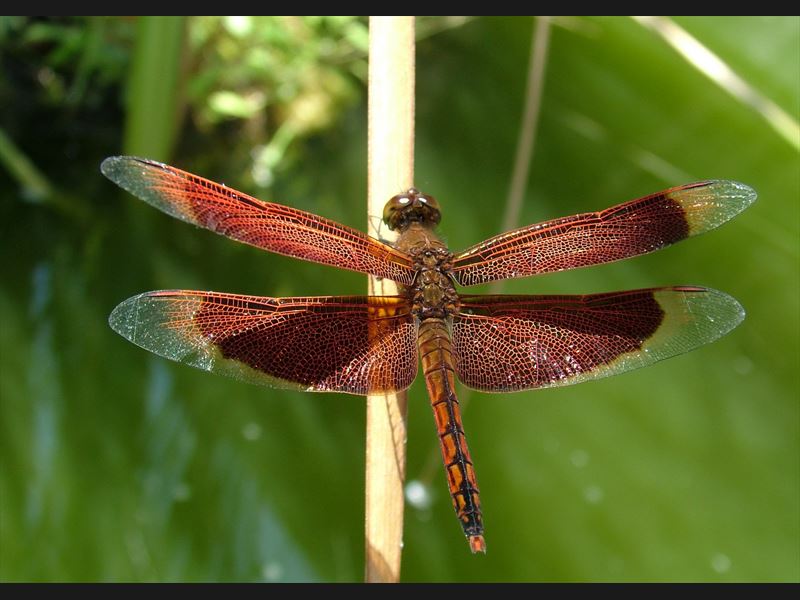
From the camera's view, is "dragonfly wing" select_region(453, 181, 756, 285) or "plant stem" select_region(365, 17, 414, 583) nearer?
"plant stem" select_region(365, 17, 414, 583)

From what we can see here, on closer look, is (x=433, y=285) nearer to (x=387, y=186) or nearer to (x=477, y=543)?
(x=387, y=186)

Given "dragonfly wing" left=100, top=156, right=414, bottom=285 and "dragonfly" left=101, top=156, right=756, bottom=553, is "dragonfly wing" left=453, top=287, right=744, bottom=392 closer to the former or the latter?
"dragonfly" left=101, top=156, right=756, bottom=553

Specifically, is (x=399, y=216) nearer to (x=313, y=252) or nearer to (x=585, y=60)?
(x=313, y=252)

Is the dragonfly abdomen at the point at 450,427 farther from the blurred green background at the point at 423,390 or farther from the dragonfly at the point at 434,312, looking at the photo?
the blurred green background at the point at 423,390

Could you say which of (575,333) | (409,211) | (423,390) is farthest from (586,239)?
(423,390)

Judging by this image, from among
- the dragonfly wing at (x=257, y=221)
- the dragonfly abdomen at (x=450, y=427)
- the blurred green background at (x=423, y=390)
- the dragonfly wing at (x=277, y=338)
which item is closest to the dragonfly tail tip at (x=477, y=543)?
the dragonfly abdomen at (x=450, y=427)

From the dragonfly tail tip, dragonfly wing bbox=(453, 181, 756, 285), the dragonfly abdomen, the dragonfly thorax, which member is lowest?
the dragonfly tail tip

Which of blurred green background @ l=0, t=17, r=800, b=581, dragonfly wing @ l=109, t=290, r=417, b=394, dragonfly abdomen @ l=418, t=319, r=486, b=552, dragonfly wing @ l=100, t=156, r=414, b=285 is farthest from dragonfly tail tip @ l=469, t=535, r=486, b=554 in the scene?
blurred green background @ l=0, t=17, r=800, b=581

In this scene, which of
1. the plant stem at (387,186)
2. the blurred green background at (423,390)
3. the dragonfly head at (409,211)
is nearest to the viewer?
the plant stem at (387,186)
